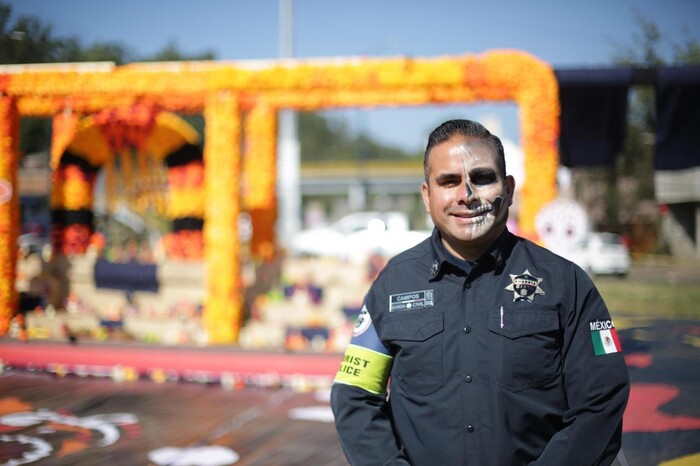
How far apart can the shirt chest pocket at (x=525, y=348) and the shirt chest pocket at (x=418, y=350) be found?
153mm

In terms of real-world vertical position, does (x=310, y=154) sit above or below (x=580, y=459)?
above

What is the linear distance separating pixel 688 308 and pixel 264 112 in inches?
332

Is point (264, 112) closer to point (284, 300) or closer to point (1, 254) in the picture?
point (284, 300)

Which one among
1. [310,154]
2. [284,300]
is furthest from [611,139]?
[310,154]

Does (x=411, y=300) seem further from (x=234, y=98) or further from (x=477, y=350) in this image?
(x=234, y=98)

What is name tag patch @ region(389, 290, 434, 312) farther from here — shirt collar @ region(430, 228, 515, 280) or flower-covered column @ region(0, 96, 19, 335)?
flower-covered column @ region(0, 96, 19, 335)

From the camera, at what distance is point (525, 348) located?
5.81ft

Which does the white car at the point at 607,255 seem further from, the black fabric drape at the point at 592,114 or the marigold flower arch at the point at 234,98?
the marigold flower arch at the point at 234,98

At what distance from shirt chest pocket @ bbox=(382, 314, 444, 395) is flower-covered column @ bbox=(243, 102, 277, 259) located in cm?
842

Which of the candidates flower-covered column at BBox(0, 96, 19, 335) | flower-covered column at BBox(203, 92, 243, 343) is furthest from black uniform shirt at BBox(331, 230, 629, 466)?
flower-covered column at BBox(0, 96, 19, 335)

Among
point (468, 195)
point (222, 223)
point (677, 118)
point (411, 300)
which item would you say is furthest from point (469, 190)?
point (677, 118)

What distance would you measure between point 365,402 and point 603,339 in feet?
2.28

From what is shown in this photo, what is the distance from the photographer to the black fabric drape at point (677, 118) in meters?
7.60

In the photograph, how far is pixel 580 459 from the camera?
1711 mm
